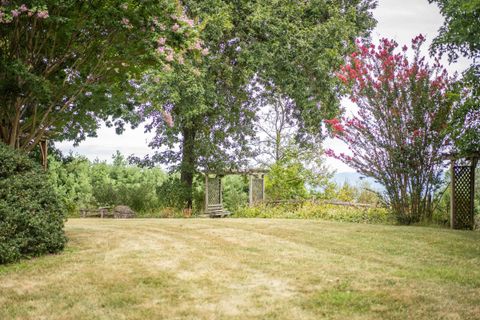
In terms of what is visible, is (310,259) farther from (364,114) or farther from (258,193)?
(258,193)

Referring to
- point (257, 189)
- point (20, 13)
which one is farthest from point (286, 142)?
point (20, 13)

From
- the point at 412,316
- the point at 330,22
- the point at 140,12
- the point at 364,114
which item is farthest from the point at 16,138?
the point at 330,22

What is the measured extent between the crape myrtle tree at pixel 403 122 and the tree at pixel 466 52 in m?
0.76

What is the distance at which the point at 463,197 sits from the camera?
12.8 meters

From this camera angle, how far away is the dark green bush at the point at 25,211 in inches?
285

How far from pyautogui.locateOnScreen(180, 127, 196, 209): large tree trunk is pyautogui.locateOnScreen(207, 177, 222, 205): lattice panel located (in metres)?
0.81

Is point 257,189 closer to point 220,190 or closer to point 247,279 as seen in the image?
point 220,190

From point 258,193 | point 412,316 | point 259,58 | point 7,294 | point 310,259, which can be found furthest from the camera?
point 258,193

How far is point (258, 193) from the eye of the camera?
69.0 feet

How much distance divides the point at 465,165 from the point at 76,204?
14730 millimetres

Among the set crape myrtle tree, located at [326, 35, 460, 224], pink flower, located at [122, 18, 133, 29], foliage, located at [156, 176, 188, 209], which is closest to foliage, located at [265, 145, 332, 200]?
foliage, located at [156, 176, 188, 209]

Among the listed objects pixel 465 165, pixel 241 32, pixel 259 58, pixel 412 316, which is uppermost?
pixel 241 32

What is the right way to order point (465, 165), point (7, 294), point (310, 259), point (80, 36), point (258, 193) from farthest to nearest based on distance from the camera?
point (258, 193) < point (465, 165) < point (80, 36) < point (310, 259) < point (7, 294)

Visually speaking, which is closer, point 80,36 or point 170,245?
point 170,245
